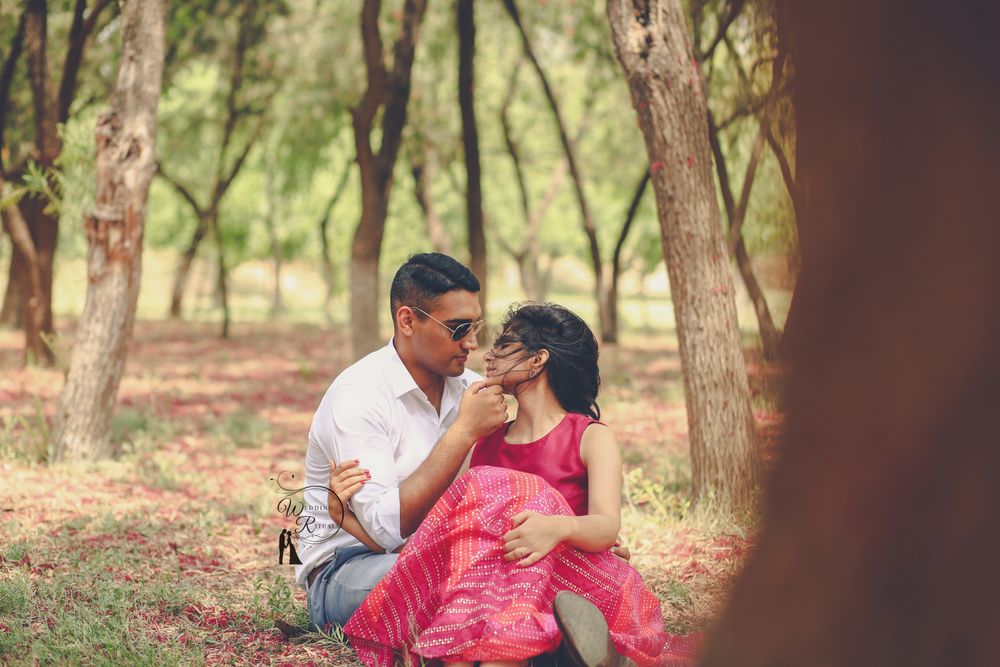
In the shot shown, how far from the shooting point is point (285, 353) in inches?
757

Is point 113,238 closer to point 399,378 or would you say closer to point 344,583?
point 399,378

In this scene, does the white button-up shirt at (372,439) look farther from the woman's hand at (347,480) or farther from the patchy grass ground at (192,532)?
the patchy grass ground at (192,532)

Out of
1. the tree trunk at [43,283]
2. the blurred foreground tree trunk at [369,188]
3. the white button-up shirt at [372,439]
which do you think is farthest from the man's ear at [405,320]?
the tree trunk at [43,283]

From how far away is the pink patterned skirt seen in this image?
10.7 ft

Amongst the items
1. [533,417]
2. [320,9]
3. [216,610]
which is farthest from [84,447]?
[320,9]

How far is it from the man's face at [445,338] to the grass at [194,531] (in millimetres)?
1143

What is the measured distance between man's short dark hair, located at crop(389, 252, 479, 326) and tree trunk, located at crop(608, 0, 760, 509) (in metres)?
1.95

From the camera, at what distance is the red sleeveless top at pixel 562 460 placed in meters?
3.90

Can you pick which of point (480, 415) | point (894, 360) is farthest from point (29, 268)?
point (894, 360)

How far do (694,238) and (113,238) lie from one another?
4.17 m

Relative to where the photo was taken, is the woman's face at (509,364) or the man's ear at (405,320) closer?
Answer: the woman's face at (509,364)

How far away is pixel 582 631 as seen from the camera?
313 centimetres

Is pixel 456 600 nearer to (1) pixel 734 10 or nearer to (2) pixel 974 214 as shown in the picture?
(1) pixel 734 10

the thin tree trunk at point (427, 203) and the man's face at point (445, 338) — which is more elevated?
the thin tree trunk at point (427, 203)
